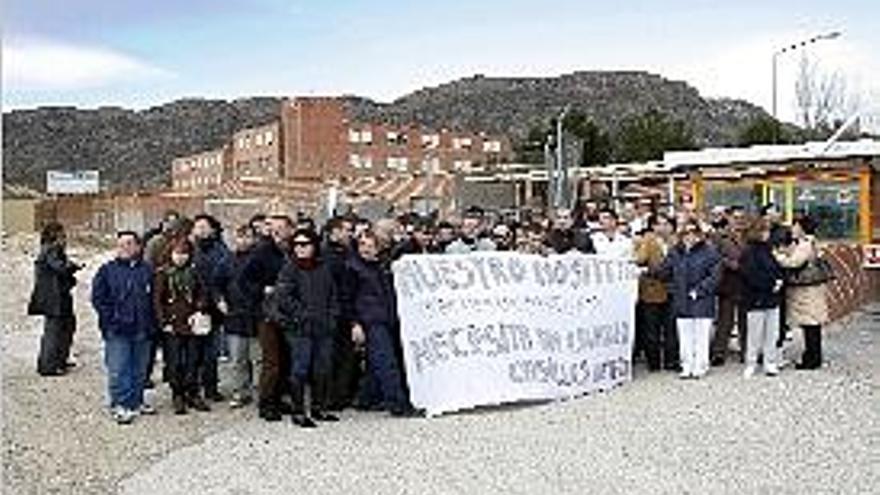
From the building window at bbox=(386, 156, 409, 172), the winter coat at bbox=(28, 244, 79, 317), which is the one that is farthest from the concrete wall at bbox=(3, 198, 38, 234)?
the winter coat at bbox=(28, 244, 79, 317)

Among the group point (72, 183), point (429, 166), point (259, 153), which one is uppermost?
point (259, 153)

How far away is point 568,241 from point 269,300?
3446mm

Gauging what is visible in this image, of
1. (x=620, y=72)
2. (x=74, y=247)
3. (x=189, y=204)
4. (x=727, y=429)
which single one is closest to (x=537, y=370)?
(x=727, y=429)

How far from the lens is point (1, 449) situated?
10.5 m

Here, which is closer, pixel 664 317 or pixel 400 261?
pixel 400 261

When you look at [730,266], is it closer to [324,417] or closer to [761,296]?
[761,296]

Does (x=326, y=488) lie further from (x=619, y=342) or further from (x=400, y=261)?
(x=619, y=342)

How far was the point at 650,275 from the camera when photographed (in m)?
13.7

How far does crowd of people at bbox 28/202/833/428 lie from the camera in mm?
11719

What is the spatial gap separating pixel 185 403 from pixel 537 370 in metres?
3.05

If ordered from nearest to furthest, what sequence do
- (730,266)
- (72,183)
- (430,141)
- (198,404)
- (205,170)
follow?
(198,404)
(730,266)
(430,141)
(205,170)
(72,183)

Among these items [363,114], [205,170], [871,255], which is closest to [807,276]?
[871,255]

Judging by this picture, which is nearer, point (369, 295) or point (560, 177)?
point (369, 295)

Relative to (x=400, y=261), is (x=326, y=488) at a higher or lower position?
lower
